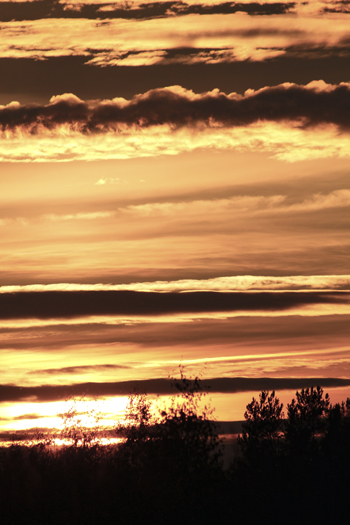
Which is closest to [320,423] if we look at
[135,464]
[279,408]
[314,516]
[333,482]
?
[279,408]

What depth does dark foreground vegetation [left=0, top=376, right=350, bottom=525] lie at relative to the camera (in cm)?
4794

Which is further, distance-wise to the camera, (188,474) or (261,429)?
(261,429)

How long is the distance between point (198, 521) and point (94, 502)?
13827 millimetres

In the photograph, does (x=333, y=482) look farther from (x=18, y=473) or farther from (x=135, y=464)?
(x=18, y=473)

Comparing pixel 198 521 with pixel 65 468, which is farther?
pixel 65 468

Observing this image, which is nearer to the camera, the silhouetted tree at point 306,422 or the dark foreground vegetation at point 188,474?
the dark foreground vegetation at point 188,474

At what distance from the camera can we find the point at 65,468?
6881cm

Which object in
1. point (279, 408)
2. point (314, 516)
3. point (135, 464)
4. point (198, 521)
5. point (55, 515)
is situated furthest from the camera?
point (279, 408)

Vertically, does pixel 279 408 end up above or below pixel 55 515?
above

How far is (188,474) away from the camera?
156ft

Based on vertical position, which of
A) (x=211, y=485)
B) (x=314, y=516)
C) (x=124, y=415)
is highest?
(x=124, y=415)

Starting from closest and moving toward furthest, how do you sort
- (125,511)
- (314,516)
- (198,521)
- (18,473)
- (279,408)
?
1. (198,521)
2. (125,511)
3. (314,516)
4. (18,473)
5. (279,408)

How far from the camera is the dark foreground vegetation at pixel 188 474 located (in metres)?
47.9

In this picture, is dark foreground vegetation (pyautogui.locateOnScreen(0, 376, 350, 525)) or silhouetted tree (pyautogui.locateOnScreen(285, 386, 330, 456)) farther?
silhouetted tree (pyautogui.locateOnScreen(285, 386, 330, 456))
